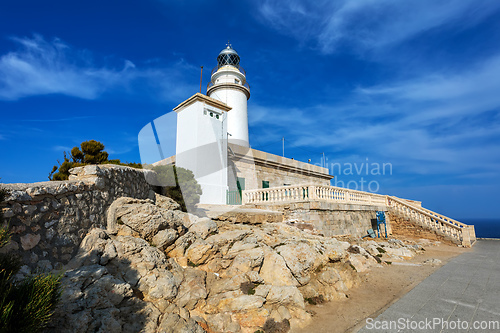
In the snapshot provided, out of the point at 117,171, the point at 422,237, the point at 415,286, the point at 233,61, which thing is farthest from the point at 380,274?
the point at 233,61

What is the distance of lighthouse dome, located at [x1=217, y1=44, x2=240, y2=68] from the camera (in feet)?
79.6

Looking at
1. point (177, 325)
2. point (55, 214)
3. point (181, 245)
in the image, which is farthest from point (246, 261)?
point (55, 214)

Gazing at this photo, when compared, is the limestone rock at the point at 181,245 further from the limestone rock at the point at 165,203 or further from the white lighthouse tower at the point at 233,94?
the white lighthouse tower at the point at 233,94

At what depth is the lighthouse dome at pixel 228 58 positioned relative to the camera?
955 inches

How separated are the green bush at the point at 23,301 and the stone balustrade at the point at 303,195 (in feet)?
32.4

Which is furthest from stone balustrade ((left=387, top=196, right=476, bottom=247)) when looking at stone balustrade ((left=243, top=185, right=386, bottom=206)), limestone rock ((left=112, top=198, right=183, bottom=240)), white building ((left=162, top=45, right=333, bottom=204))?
limestone rock ((left=112, top=198, right=183, bottom=240))

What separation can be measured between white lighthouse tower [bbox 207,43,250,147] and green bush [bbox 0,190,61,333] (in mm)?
18142

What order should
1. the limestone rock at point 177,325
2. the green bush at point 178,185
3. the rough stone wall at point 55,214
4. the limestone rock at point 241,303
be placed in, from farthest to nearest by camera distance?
the green bush at point 178,185 < the limestone rock at point 241,303 < the limestone rock at point 177,325 < the rough stone wall at point 55,214

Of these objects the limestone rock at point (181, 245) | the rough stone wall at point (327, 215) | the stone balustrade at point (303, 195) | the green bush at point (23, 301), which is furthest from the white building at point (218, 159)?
the green bush at point (23, 301)

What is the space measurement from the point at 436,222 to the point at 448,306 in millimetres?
12664

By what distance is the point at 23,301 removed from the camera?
2.38 m

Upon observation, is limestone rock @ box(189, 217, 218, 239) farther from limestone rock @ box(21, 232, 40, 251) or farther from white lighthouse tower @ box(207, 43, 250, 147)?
white lighthouse tower @ box(207, 43, 250, 147)

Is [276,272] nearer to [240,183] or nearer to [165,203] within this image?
[165,203]

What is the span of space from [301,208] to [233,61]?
18250 millimetres
